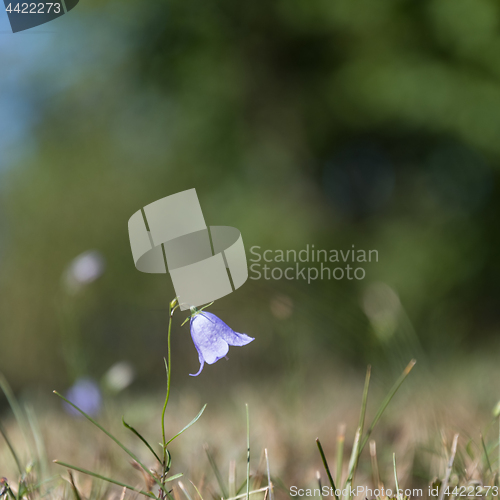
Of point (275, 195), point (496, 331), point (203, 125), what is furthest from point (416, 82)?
point (496, 331)

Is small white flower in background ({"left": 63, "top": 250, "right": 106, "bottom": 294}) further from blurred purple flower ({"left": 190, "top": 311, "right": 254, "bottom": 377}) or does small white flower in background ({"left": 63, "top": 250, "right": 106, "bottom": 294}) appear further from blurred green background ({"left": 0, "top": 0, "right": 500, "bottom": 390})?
blurred green background ({"left": 0, "top": 0, "right": 500, "bottom": 390})

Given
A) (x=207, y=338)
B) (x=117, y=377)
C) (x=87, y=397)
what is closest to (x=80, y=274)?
(x=117, y=377)

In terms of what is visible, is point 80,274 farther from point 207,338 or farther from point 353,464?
point 353,464

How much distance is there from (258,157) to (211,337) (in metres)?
4.33

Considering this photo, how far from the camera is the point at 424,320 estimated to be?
4543 mm

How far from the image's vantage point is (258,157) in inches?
191

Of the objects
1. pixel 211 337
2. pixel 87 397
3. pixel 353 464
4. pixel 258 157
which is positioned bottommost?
pixel 87 397

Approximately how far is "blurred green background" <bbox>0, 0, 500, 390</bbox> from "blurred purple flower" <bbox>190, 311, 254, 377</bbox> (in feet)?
11.0

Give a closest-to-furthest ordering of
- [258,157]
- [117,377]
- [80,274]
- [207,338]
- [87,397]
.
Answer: [207,338] < [117,377] < [80,274] < [87,397] < [258,157]

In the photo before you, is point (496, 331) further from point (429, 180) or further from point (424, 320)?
point (429, 180)

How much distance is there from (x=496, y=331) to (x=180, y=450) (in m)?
4.14

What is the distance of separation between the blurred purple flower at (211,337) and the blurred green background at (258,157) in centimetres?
335

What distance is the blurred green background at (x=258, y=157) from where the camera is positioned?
4219 mm

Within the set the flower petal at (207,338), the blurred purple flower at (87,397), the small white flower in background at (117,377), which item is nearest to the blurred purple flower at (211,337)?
the flower petal at (207,338)
